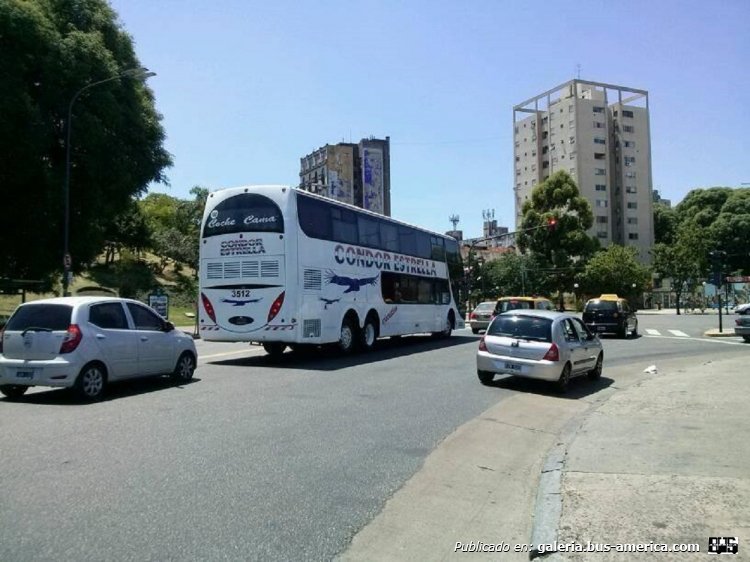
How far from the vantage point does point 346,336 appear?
18.6 meters

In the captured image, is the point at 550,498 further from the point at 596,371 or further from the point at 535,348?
the point at 596,371

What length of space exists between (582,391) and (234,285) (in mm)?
8591

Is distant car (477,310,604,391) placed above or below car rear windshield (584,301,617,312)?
below

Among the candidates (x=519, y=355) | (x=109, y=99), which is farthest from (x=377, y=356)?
(x=109, y=99)

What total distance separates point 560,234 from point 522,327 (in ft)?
199

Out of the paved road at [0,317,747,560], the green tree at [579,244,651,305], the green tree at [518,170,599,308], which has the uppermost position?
the green tree at [518,170,599,308]

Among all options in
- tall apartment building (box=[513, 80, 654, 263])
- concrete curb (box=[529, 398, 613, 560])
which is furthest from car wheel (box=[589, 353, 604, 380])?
tall apartment building (box=[513, 80, 654, 263])

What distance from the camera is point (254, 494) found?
5672 mm

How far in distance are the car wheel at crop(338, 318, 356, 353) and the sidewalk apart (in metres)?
8.71

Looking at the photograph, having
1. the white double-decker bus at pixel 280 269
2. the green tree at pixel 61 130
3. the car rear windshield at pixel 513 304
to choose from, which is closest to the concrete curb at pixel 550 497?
the white double-decker bus at pixel 280 269

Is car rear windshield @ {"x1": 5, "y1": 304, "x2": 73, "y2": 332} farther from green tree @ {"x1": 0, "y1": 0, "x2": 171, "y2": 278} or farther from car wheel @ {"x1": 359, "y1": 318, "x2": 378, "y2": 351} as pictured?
green tree @ {"x1": 0, "y1": 0, "x2": 171, "y2": 278}

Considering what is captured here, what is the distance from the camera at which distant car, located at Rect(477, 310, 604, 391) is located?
12.2 metres

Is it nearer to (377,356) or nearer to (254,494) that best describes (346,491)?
(254,494)

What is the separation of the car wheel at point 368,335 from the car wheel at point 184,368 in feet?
23.6
